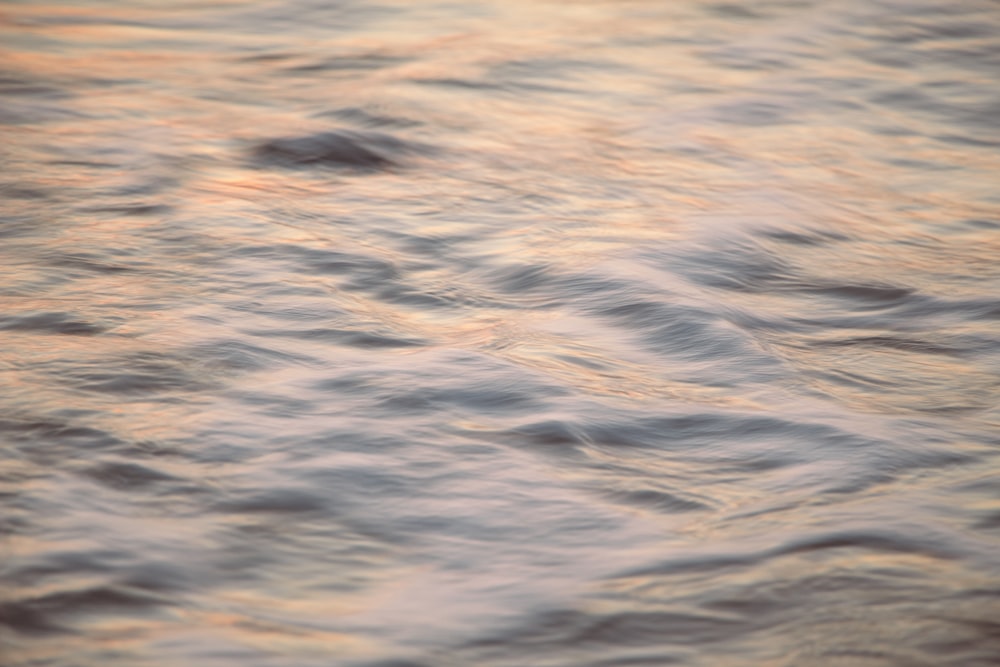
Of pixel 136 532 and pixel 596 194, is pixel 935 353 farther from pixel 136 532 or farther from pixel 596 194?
pixel 136 532

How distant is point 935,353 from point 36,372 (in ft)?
4.94

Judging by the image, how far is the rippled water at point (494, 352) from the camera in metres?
1.59

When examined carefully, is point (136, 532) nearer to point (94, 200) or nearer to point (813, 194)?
point (94, 200)

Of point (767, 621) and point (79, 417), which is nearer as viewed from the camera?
point (767, 621)

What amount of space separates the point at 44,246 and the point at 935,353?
1662 mm

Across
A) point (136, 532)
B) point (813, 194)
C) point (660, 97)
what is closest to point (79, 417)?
point (136, 532)

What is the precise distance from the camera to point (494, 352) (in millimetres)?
2279

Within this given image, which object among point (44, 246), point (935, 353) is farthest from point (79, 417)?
point (935, 353)

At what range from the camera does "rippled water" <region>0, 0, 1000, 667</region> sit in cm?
159

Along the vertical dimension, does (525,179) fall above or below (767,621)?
above

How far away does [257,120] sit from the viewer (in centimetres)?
344

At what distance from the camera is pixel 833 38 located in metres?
4.31

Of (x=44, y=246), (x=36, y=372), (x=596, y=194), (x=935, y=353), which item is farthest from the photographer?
(x=596, y=194)

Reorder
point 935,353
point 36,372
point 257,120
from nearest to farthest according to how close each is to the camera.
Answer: point 36,372
point 935,353
point 257,120
